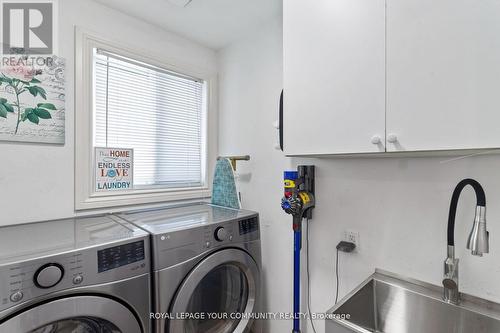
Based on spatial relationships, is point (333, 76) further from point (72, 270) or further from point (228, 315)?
point (228, 315)

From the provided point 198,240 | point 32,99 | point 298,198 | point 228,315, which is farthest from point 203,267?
point 32,99

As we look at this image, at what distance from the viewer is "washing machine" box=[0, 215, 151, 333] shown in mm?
812

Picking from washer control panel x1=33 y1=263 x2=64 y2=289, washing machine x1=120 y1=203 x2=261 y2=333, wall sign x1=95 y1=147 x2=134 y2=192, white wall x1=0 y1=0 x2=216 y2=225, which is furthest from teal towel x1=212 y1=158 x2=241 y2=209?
washer control panel x1=33 y1=263 x2=64 y2=289

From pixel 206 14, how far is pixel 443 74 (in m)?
1.52

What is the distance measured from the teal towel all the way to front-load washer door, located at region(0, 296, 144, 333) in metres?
0.96

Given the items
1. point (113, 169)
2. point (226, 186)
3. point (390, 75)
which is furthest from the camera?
point (226, 186)

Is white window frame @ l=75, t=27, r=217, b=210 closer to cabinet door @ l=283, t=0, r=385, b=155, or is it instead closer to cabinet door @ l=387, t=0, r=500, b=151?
cabinet door @ l=283, t=0, r=385, b=155

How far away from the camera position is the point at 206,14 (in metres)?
1.70

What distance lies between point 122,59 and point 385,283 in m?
2.12

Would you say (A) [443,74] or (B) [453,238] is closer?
(A) [443,74]

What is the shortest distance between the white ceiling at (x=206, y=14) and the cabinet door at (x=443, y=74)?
1.03 meters

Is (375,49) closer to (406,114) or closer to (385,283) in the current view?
(406,114)

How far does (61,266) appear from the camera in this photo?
0.89 meters

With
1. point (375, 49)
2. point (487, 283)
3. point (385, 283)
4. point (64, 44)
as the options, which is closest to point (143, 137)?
point (64, 44)
